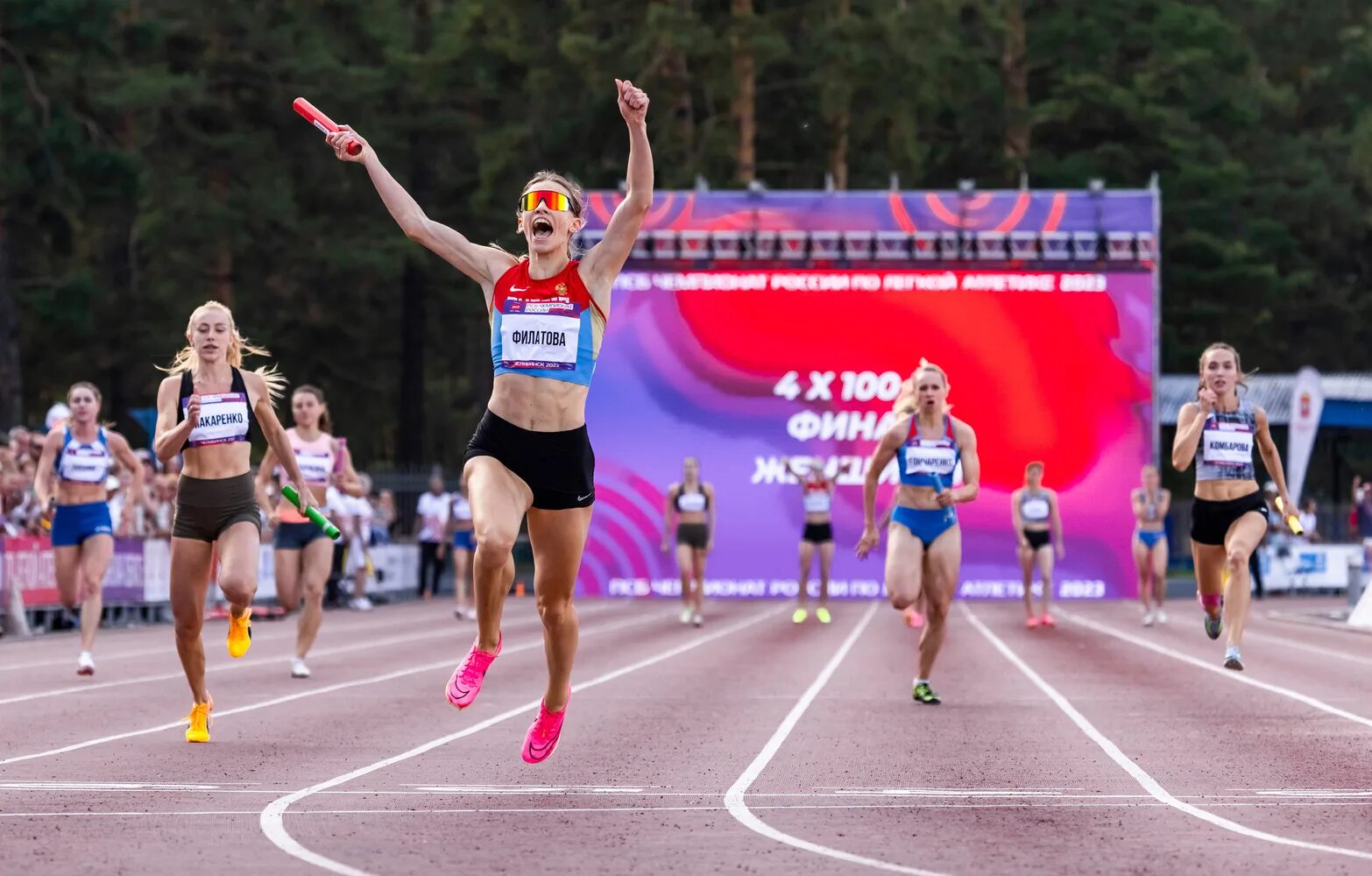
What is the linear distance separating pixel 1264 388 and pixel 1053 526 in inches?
1114

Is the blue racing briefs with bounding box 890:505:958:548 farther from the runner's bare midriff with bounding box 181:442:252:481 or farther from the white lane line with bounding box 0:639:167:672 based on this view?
the white lane line with bounding box 0:639:167:672

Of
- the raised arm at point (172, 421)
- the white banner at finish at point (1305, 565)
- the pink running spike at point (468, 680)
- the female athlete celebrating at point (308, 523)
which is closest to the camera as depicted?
the pink running spike at point (468, 680)

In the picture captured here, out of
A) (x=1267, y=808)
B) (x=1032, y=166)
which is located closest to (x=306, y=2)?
(x=1032, y=166)

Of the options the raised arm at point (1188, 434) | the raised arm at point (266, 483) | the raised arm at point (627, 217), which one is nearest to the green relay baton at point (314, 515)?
the raised arm at point (266, 483)

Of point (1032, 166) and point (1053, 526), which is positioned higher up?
point (1032, 166)

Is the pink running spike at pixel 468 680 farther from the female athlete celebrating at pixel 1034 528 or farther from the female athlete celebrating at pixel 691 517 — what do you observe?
the female athlete celebrating at pixel 1034 528

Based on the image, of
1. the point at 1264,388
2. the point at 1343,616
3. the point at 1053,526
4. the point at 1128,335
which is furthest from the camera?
the point at 1264,388

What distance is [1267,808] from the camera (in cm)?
962

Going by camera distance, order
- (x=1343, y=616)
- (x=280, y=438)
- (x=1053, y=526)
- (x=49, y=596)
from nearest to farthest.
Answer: (x=280, y=438), (x=49, y=596), (x=1053, y=526), (x=1343, y=616)

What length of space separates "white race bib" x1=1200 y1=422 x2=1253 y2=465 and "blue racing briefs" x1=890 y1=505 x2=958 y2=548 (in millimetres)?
1908

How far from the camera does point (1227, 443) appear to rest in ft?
51.7

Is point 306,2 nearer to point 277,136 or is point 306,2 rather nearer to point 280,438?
point 277,136

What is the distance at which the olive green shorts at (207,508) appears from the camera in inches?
488

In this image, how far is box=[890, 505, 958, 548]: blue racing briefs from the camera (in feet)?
50.7
